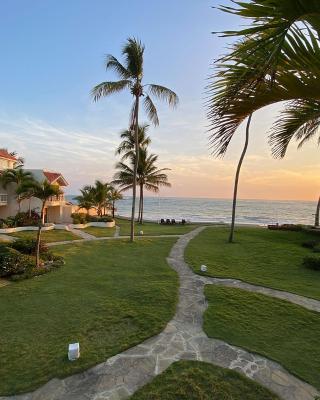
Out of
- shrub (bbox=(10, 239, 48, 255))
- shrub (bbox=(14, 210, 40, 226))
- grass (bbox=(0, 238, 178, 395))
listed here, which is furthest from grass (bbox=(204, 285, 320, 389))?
shrub (bbox=(14, 210, 40, 226))

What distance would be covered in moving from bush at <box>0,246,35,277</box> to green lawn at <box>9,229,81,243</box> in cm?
696

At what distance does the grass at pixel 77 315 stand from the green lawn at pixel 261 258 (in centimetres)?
268

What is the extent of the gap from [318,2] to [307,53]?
46cm

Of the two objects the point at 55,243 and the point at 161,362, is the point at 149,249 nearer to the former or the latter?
the point at 55,243

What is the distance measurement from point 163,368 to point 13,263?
844cm

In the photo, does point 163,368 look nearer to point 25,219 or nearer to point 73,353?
point 73,353

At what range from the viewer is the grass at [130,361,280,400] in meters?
5.00

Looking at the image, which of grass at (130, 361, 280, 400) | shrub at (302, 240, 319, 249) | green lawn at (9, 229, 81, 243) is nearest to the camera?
grass at (130, 361, 280, 400)

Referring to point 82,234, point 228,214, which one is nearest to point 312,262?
point 82,234

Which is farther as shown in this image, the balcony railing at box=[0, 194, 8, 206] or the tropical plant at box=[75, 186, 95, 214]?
the tropical plant at box=[75, 186, 95, 214]

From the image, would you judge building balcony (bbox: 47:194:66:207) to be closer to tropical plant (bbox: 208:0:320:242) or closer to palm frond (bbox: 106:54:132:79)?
palm frond (bbox: 106:54:132:79)

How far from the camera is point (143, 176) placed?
33344 mm

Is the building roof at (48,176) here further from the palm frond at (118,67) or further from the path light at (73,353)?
the path light at (73,353)

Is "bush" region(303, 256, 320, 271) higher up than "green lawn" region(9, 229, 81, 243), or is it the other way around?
"bush" region(303, 256, 320, 271)
